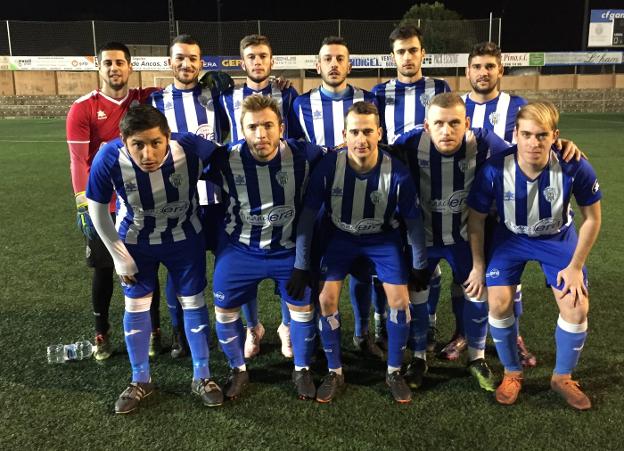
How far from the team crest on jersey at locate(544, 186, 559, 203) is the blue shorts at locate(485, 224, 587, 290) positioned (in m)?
0.19

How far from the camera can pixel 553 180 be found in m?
2.32

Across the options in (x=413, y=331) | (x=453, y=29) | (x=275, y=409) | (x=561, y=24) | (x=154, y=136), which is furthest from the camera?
(x=561, y=24)

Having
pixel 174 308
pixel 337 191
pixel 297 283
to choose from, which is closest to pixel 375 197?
pixel 337 191

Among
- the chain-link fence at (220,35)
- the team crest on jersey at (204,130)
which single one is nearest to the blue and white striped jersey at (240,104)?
the team crest on jersey at (204,130)

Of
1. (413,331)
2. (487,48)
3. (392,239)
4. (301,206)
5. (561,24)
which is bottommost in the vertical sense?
(413,331)

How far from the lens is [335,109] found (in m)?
2.99

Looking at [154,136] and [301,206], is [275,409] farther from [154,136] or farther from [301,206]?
[154,136]

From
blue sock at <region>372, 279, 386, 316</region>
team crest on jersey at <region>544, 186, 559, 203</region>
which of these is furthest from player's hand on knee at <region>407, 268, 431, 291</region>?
team crest on jersey at <region>544, 186, 559, 203</region>

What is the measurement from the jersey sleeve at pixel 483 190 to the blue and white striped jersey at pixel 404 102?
0.68 m

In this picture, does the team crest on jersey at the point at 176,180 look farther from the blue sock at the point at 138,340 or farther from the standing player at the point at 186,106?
the blue sock at the point at 138,340

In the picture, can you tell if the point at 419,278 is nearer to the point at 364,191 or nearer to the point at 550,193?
the point at 364,191

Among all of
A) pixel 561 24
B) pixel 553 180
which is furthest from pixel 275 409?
pixel 561 24

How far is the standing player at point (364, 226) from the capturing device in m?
2.41

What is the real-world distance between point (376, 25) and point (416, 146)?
55.4 feet
